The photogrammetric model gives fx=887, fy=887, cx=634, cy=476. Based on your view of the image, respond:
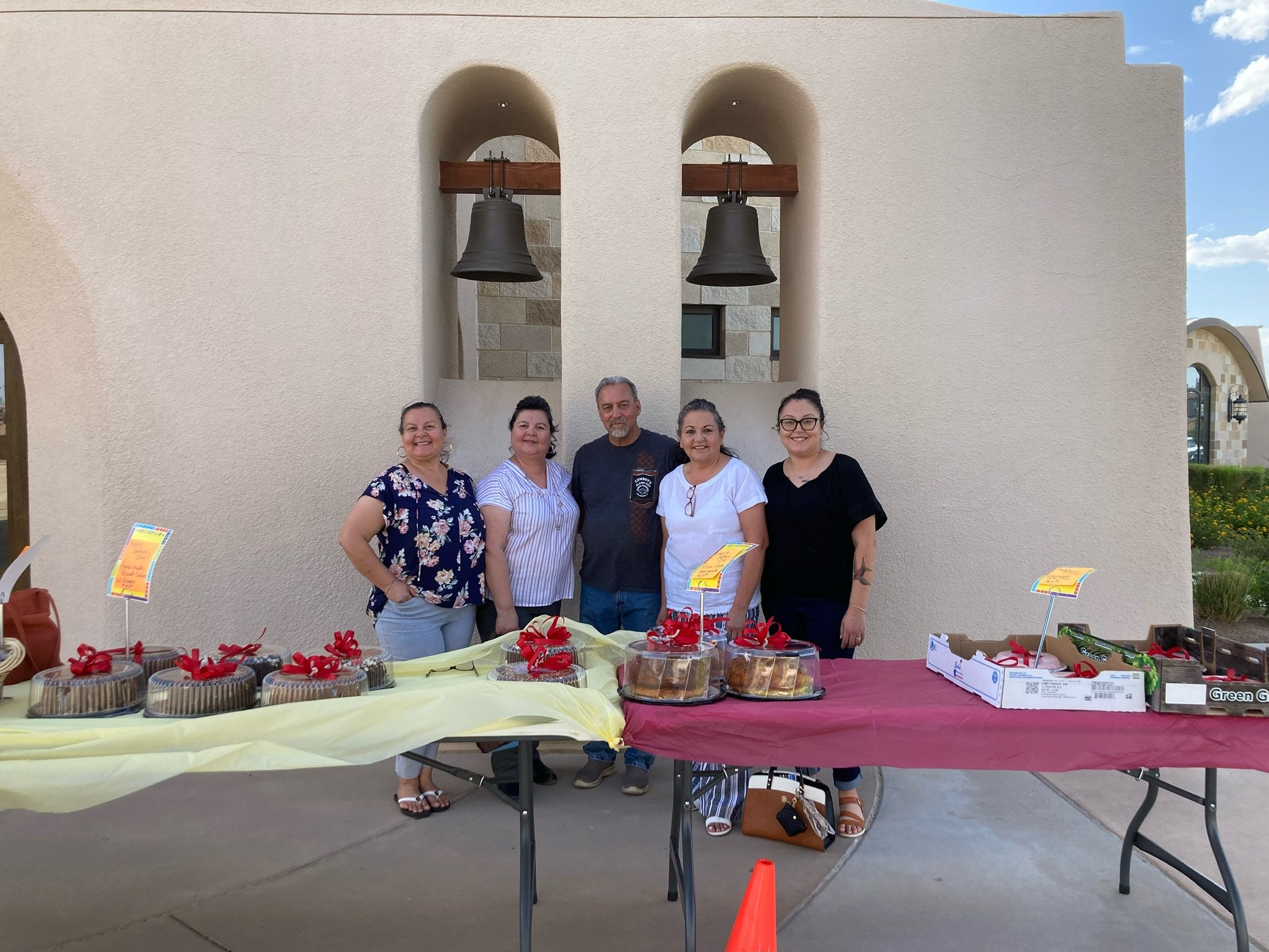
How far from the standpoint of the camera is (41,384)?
4.02 meters

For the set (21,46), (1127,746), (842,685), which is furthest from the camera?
(21,46)

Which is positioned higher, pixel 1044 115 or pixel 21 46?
pixel 21 46

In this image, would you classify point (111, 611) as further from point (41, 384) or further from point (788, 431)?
point (788, 431)

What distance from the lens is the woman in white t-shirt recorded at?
10.8 feet

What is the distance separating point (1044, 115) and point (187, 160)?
3.87 meters

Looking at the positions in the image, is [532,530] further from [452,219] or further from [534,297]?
[534,297]

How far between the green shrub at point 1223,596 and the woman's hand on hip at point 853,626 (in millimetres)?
5352

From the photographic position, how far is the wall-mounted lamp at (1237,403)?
21266mm

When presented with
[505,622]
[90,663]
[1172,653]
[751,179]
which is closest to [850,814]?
[1172,653]

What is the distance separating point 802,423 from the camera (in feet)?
Result: 10.6

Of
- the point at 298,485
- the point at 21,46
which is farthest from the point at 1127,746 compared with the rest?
the point at 21,46

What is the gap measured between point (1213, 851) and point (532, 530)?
8.11ft

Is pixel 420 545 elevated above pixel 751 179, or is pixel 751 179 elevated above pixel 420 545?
pixel 751 179

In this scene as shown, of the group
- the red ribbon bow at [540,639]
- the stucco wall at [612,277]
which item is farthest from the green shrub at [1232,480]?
the red ribbon bow at [540,639]
